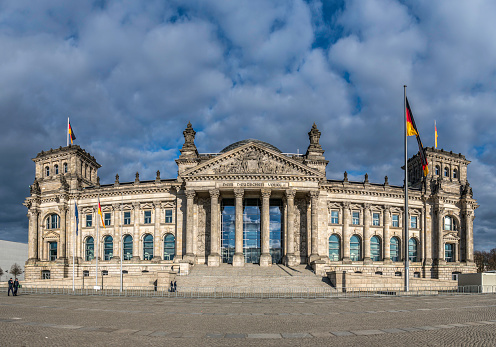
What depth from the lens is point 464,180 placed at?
80812 mm

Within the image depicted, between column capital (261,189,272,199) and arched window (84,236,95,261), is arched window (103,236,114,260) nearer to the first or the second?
arched window (84,236,95,261)

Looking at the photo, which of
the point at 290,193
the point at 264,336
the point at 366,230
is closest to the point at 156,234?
the point at 290,193

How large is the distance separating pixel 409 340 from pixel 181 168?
184ft

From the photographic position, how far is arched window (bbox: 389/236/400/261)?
7412 centimetres

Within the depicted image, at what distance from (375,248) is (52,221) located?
57.1 meters

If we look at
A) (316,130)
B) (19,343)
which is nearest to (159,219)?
(316,130)

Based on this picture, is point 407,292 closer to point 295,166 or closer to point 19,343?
point 295,166

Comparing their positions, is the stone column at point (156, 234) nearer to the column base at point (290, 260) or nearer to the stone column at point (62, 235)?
the stone column at point (62, 235)

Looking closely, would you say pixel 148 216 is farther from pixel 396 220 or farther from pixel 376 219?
pixel 396 220

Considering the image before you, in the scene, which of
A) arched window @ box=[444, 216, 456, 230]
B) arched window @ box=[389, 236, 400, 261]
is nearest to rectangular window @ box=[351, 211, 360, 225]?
arched window @ box=[389, 236, 400, 261]

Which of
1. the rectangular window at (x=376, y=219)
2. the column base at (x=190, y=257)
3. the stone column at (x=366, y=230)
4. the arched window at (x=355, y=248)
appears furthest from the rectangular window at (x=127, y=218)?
the rectangular window at (x=376, y=219)

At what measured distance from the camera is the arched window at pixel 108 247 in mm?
73688

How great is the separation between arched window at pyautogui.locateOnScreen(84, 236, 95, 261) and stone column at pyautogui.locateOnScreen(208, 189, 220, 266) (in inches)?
943

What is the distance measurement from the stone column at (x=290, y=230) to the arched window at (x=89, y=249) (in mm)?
34650
